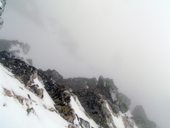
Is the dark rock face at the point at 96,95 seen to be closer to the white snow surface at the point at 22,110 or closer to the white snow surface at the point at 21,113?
the white snow surface at the point at 22,110

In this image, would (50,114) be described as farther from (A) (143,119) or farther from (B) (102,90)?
(A) (143,119)

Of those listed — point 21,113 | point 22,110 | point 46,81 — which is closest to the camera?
point 21,113

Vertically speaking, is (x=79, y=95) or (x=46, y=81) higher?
(x=79, y=95)

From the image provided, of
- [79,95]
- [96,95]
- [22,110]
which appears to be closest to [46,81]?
[79,95]

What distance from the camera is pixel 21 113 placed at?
7212 cm

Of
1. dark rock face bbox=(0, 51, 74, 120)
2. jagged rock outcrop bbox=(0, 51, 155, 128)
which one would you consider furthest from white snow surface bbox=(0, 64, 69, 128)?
dark rock face bbox=(0, 51, 74, 120)

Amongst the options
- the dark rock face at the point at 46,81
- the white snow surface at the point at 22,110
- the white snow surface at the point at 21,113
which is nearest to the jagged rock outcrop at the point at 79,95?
the dark rock face at the point at 46,81

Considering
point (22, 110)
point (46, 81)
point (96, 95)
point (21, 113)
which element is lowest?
point (21, 113)

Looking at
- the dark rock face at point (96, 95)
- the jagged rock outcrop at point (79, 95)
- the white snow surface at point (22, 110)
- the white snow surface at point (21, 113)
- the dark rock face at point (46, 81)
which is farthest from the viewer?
the dark rock face at point (96, 95)

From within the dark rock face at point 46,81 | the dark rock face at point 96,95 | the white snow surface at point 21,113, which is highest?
the dark rock face at point 96,95

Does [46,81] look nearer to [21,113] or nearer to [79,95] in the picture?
[79,95]

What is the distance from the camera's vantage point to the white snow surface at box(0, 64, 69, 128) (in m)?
66.9

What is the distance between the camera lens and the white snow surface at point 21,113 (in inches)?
2635

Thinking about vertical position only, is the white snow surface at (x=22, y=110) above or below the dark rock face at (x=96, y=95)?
below
